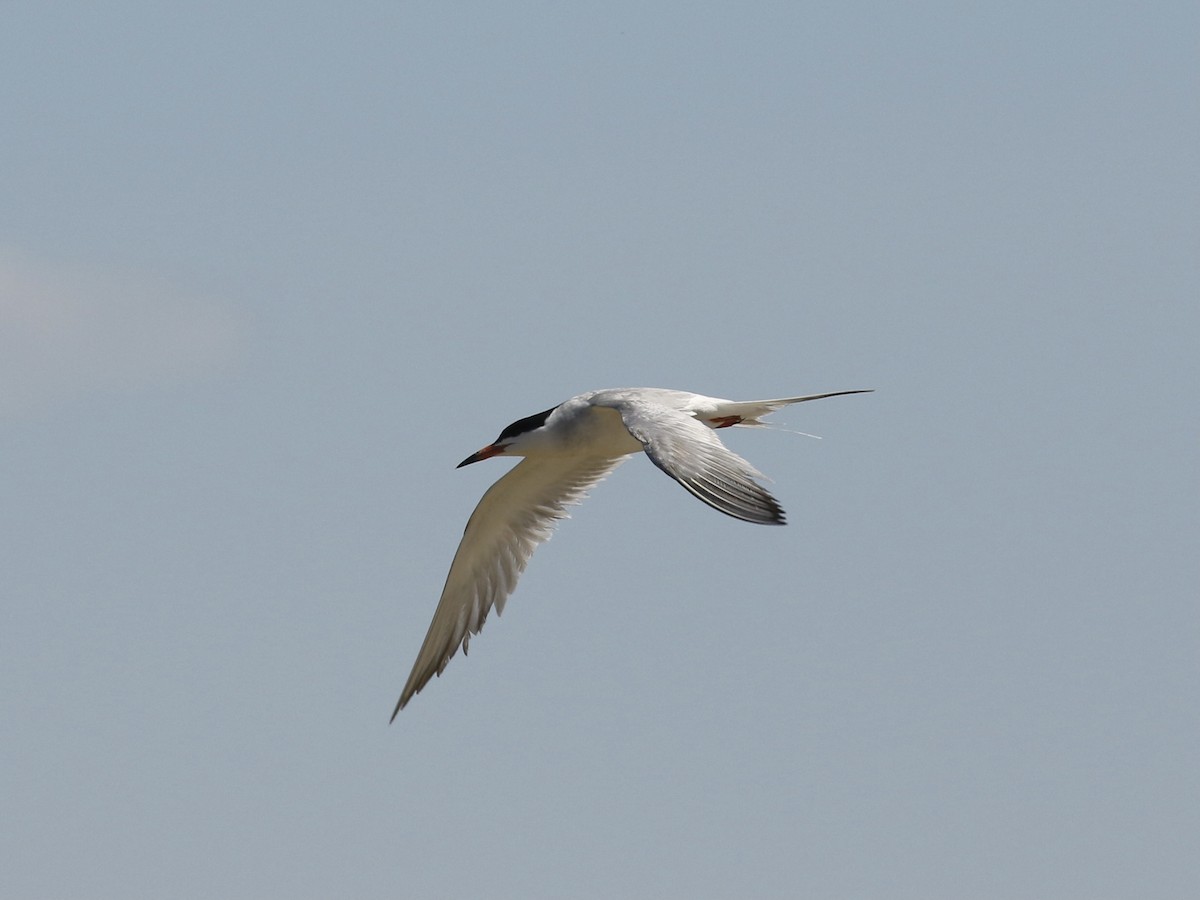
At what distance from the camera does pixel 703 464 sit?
32.8 feet

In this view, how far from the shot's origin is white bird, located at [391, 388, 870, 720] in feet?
36.3

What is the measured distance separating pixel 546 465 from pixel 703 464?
3759 mm

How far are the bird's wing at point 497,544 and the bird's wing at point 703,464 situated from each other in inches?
102

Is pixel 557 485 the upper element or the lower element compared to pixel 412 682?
upper

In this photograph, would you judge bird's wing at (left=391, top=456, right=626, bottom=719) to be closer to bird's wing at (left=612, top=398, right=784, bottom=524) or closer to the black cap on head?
the black cap on head

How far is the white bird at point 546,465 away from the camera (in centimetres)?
1106

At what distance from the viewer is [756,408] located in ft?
41.1

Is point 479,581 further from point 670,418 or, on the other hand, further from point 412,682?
point 670,418

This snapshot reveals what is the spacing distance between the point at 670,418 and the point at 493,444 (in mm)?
2444

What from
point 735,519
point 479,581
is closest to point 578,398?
point 479,581

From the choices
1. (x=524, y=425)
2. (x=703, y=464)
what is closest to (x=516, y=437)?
(x=524, y=425)

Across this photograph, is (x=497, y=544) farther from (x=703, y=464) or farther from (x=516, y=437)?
(x=703, y=464)

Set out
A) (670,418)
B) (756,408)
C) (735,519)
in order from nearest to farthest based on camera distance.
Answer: (735,519) → (670,418) → (756,408)

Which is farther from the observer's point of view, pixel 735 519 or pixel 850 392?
pixel 850 392
